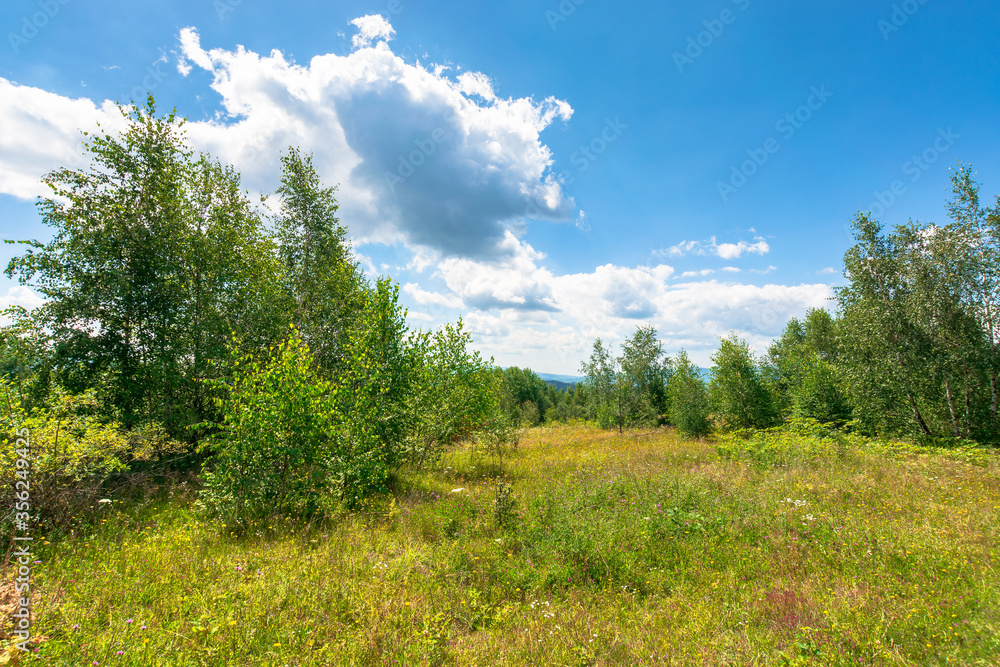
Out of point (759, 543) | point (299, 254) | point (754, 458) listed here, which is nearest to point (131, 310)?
point (299, 254)

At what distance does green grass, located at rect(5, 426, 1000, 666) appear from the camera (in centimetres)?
404

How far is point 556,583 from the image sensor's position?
5648mm

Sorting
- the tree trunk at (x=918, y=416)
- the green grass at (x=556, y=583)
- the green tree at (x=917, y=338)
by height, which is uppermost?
the green tree at (x=917, y=338)

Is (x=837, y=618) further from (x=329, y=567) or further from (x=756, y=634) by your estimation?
(x=329, y=567)

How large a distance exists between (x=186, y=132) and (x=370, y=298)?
33.7 feet

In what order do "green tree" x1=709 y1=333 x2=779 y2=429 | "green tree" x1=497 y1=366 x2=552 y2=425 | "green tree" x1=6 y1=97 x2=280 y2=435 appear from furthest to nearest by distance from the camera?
"green tree" x1=497 y1=366 x2=552 y2=425, "green tree" x1=709 y1=333 x2=779 y2=429, "green tree" x1=6 y1=97 x2=280 y2=435

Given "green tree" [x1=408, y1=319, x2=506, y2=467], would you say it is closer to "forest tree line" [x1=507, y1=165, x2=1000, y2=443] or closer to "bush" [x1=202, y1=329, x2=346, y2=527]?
"bush" [x1=202, y1=329, x2=346, y2=527]

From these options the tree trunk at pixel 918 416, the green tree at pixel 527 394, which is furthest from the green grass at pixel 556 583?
the green tree at pixel 527 394

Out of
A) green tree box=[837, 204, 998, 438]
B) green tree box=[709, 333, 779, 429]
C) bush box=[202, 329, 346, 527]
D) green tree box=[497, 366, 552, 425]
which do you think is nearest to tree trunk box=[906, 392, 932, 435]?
green tree box=[837, 204, 998, 438]

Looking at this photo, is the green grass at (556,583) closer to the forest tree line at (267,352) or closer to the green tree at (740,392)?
the forest tree line at (267,352)

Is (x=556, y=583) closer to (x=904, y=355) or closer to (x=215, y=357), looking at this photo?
(x=215, y=357)

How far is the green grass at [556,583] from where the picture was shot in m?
4.04

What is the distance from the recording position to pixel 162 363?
11.4m

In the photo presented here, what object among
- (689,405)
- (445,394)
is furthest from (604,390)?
(445,394)
